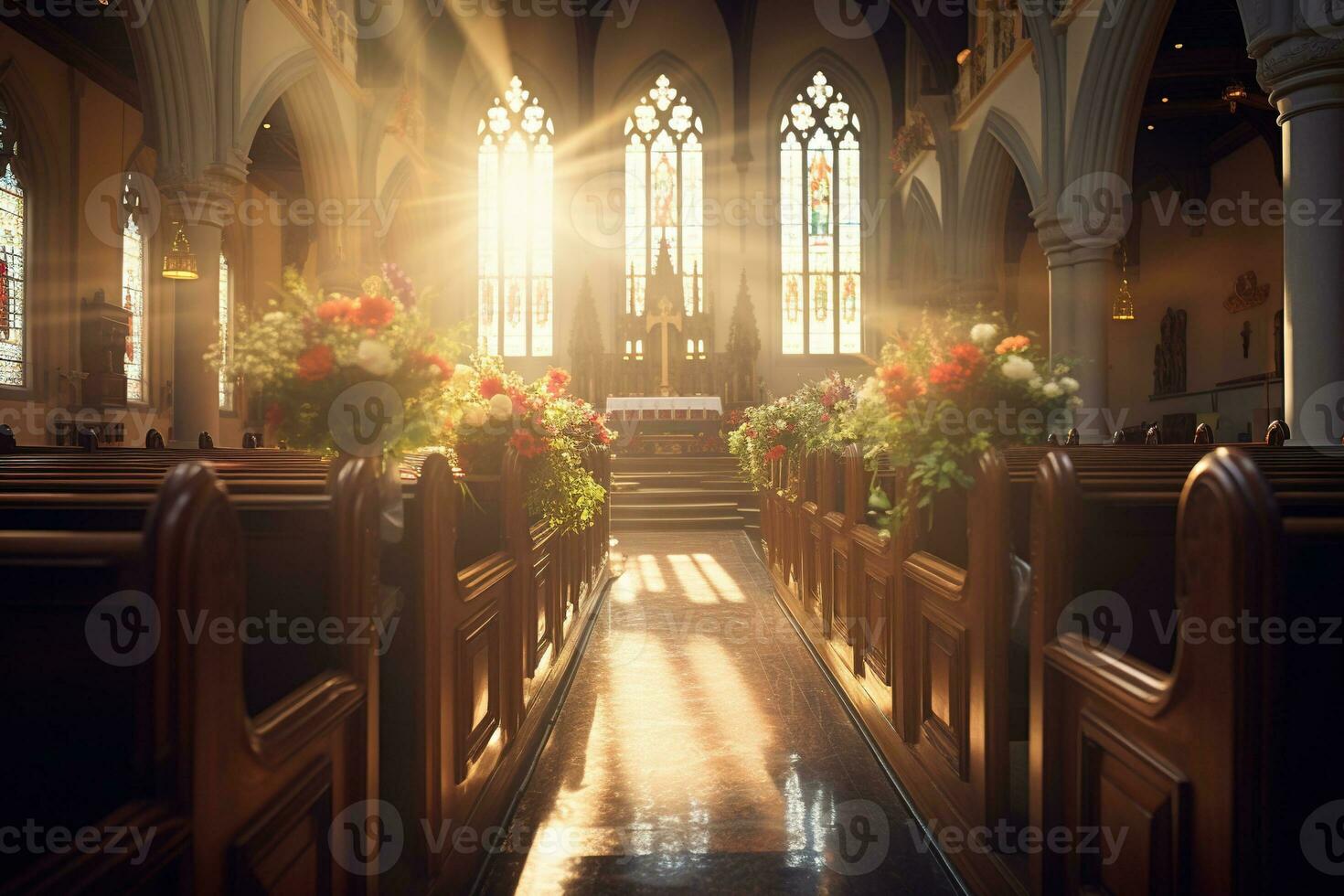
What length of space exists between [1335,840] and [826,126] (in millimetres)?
14976

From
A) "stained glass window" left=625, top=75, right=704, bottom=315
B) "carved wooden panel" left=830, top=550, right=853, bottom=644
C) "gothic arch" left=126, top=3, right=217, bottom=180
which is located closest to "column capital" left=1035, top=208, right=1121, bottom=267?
"carved wooden panel" left=830, top=550, right=853, bottom=644

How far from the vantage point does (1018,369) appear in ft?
8.09

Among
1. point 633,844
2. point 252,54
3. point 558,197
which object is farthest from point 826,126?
point 633,844

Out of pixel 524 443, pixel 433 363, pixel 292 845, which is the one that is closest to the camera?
pixel 292 845

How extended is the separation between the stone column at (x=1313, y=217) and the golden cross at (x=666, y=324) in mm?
9104

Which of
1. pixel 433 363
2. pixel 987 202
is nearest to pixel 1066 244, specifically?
pixel 987 202

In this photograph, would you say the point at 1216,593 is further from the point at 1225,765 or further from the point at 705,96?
the point at 705,96

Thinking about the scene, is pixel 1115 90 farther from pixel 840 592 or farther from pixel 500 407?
pixel 500 407

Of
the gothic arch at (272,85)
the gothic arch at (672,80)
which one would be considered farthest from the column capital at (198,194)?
the gothic arch at (672,80)

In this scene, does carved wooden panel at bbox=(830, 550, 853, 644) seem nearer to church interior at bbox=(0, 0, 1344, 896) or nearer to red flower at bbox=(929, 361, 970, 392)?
church interior at bbox=(0, 0, 1344, 896)

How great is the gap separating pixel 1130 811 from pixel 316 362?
1984 mm

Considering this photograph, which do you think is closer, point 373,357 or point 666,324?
point 373,357

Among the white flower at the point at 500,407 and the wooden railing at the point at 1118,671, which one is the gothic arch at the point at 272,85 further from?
the wooden railing at the point at 1118,671

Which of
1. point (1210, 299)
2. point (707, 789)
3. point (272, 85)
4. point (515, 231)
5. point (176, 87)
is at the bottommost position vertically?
point (707, 789)
